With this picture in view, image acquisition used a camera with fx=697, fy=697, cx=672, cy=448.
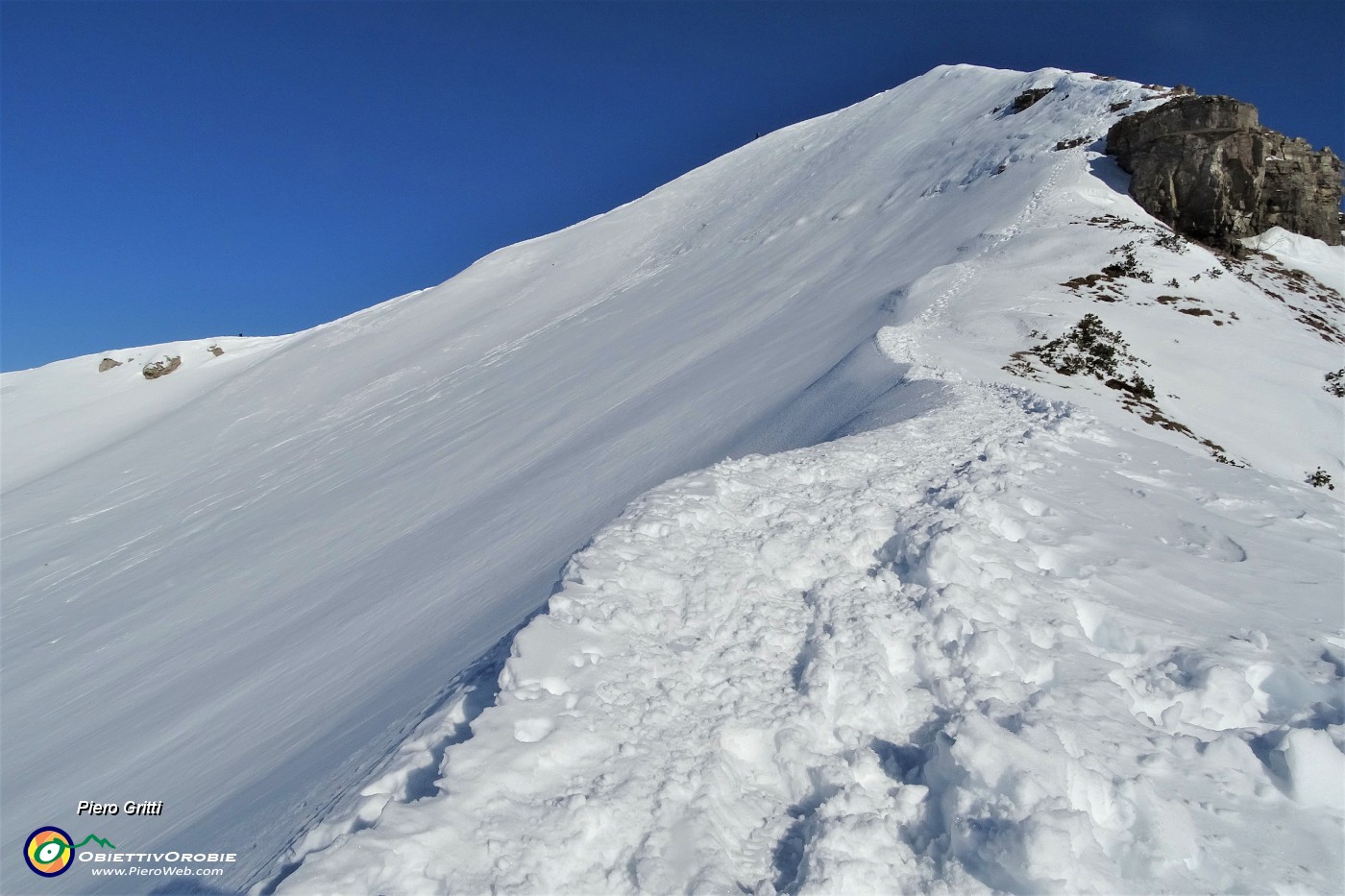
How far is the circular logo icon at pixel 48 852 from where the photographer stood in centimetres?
555

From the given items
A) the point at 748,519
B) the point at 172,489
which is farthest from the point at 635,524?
the point at 172,489

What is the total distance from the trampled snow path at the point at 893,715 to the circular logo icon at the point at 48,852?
4.53m

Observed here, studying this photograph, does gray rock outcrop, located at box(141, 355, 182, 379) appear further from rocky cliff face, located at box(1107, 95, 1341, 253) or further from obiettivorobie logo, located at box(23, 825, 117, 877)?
rocky cliff face, located at box(1107, 95, 1341, 253)

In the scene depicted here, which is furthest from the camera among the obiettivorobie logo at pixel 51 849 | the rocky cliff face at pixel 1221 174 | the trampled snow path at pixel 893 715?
the rocky cliff face at pixel 1221 174

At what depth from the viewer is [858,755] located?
3.43 m

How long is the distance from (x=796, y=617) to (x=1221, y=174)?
78.1 feet

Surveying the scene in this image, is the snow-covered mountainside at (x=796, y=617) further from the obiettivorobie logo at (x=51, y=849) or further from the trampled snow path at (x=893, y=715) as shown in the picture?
the obiettivorobie logo at (x=51, y=849)

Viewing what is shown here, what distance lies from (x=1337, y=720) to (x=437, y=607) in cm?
757

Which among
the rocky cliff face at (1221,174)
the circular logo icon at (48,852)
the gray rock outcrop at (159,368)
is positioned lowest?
the circular logo icon at (48,852)

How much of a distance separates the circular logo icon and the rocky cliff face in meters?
25.7

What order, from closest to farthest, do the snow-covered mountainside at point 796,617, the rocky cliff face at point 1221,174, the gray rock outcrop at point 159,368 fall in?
the snow-covered mountainside at point 796,617
the rocky cliff face at point 1221,174
the gray rock outcrop at point 159,368

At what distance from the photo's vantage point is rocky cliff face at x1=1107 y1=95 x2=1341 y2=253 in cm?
2028

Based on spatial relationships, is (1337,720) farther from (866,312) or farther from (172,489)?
(172,489)

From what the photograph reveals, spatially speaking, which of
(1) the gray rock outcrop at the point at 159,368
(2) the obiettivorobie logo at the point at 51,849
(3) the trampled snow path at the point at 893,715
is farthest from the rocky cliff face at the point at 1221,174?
(1) the gray rock outcrop at the point at 159,368
